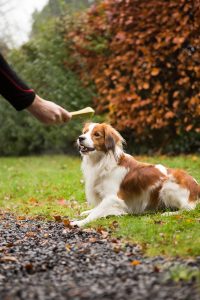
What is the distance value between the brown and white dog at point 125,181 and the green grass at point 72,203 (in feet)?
0.76

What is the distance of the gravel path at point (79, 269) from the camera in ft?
11.3

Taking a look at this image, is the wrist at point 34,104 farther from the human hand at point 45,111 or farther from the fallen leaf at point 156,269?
the fallen leaf at point 156,269

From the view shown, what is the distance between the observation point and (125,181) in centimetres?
693

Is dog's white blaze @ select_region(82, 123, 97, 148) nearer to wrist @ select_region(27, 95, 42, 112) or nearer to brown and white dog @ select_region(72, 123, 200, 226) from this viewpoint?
brown and white dog @ select_region(72, 123, 200, 226)

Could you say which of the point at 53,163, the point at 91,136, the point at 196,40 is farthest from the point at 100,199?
the point at 53,163

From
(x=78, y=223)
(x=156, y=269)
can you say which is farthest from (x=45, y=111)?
(x=78, y=223)

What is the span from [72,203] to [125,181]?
5.82 feet

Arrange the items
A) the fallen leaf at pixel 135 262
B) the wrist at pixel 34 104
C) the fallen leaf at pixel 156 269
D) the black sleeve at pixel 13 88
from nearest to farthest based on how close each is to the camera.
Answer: the black sleeve at pixel 13 88 → the wrist at pixel 34 104 → the fallen leaf at pixel 156 269 → the fallen leaf at pixel 135 262

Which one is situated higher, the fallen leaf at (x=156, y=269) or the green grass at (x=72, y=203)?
the fallen leaf at (x=156, y=269)

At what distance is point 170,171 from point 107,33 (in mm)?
7846

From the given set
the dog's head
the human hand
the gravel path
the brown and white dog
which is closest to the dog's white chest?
the brown and white dog

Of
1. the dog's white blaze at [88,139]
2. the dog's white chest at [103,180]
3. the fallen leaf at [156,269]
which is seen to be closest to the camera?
the fallen leaf at [156,269]

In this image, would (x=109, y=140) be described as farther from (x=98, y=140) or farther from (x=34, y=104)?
(x=34, y=104)

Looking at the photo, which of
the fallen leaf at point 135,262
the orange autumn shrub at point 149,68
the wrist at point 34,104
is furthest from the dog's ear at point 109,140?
the orange autumn shrub at point 149,68
